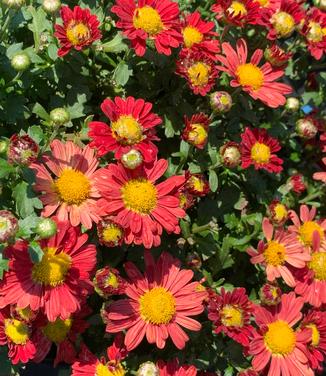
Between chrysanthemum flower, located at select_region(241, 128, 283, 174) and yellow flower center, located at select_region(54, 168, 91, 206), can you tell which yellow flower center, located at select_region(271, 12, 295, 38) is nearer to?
chrysanthemum flower, located at select_region(241, 128, 283, 174)

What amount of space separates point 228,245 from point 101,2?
3.45ft

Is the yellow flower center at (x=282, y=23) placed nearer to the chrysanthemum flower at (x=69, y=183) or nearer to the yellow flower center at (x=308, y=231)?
Result: the yellow flower center at (x=308, y=231)

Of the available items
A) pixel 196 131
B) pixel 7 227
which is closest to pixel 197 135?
pixel 196 131

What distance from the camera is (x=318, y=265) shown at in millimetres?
2584

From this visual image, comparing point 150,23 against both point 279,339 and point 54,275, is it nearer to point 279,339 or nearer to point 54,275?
point 54,275

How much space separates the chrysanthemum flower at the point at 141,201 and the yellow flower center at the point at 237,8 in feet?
2.47

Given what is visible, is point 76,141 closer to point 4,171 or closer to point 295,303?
point 4,171

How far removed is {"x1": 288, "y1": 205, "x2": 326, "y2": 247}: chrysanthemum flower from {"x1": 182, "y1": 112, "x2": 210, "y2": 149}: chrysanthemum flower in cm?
56

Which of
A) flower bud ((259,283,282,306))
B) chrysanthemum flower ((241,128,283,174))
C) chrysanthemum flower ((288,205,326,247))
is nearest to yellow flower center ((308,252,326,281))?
chrysanthemum flower ((288,205,326,247))

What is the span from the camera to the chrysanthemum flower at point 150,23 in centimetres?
220

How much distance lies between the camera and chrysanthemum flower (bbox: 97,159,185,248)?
204cm

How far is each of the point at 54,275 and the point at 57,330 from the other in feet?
1.03

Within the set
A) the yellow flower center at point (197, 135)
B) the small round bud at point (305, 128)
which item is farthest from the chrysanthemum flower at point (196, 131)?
the small round bud at point (305, 128)

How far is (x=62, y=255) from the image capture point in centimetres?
199
